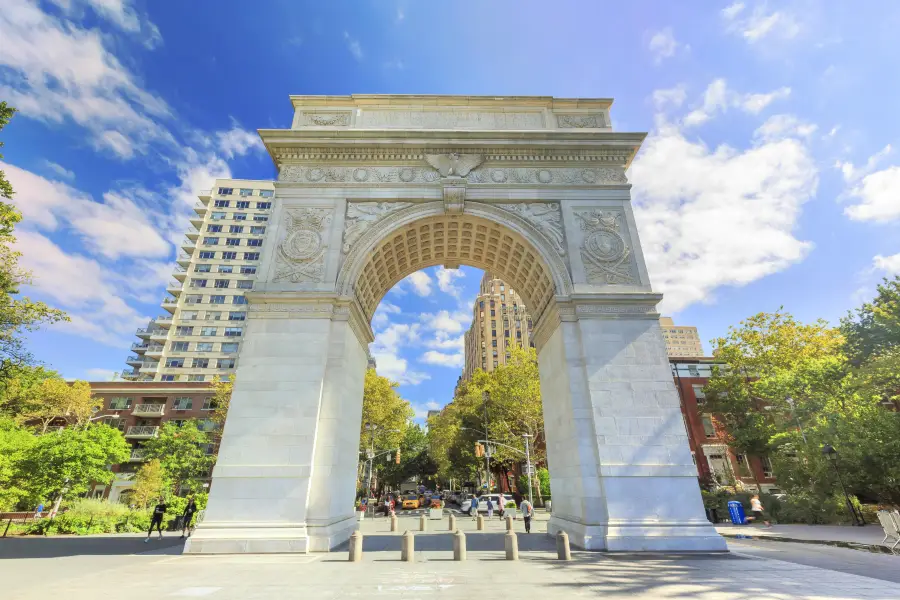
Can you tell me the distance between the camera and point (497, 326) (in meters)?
104

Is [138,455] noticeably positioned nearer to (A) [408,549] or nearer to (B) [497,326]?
(A) [408,549]

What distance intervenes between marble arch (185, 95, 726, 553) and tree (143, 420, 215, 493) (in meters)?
37.1

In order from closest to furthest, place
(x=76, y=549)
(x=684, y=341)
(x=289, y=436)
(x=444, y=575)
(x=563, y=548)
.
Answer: (x=444, y=575) < (x=563, y=548) < (x=289, y=436) < (x=76, y=549) < (x=684, y=341)

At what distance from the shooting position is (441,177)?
1828cm

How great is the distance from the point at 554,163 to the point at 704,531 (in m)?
15.0

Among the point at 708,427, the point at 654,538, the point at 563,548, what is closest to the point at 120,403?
the point at 563,548

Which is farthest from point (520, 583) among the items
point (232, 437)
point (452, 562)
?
point (232, 437)

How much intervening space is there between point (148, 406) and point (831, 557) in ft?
216

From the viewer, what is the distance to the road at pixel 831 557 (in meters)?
9.82

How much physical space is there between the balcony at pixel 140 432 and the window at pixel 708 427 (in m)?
65.2

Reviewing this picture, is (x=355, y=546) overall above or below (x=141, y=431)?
below

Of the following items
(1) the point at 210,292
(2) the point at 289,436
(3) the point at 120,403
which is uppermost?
(1) the point at 210,292

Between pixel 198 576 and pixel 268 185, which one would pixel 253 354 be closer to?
pixel 198 576

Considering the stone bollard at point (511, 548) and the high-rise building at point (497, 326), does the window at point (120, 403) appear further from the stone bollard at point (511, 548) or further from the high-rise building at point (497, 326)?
the high-rise building at point (497, 326)
